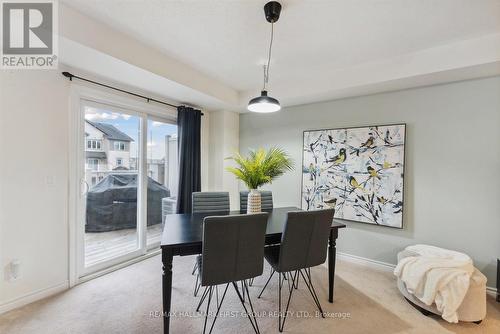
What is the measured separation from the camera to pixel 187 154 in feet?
12.0

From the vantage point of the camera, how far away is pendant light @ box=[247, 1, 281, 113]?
5.81ft

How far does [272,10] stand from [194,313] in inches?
101

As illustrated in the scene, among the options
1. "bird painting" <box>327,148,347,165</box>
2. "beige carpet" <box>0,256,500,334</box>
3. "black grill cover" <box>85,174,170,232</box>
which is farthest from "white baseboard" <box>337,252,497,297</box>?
"black grill cover" <box>85,174,170,232</box>

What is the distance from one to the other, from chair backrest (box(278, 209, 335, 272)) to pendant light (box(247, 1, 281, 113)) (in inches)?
43.2

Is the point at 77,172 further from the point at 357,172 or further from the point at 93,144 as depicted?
the point at 357,172

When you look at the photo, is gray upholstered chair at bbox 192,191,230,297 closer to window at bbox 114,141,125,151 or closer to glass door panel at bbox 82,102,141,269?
glass door panel at bbox 82,102,141,269

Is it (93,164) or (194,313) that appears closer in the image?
(194,313)

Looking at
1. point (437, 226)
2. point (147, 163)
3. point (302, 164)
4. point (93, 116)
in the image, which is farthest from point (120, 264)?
point (437, 226)

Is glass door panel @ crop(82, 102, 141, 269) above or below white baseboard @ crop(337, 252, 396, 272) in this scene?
above

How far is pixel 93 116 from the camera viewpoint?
9.01 ft

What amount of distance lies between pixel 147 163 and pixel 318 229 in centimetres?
254

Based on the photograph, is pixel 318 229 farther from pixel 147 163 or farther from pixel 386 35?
pixel 147 163

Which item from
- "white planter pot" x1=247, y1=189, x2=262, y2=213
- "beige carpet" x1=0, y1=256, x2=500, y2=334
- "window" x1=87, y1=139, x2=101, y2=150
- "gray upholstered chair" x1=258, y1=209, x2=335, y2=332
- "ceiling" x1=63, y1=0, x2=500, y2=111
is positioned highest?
"ceiling" x1=63, y1=0, x2=500, y2=111

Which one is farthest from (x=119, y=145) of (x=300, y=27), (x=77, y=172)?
(x=300, y=27)
